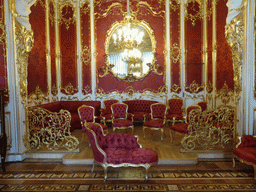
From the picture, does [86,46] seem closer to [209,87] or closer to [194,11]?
[194,11]

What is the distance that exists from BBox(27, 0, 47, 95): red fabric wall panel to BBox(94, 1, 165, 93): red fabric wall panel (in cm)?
189

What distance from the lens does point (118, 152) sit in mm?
3490

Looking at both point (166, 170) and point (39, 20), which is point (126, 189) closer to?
point (166, 170)

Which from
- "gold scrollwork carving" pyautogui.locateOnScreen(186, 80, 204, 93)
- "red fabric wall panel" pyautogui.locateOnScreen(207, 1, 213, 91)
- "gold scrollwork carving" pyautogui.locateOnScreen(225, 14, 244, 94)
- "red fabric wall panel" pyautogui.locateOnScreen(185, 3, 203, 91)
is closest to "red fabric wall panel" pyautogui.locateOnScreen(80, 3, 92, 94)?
"red fabric wall panel" pyautogui.locateOnScreen(185, 3, 203, 91)

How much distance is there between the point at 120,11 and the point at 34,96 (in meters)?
4.26

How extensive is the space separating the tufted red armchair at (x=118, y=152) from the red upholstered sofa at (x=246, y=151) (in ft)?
4.80

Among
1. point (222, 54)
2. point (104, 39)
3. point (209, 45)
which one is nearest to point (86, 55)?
point (104, 39)

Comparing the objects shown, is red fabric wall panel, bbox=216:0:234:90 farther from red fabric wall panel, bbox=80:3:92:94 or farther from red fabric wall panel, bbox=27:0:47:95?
red fabric wall panel, bbox=27:0:47:95

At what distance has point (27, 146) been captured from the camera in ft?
14.6

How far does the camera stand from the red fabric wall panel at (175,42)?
7.40m

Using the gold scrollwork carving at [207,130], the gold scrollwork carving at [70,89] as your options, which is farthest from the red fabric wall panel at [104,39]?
the gold scrollwork carving at [207,130]

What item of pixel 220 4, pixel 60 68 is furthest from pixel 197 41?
pixel 60 68

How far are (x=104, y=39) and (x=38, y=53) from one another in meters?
2.42

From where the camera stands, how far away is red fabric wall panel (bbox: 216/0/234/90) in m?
5.65
